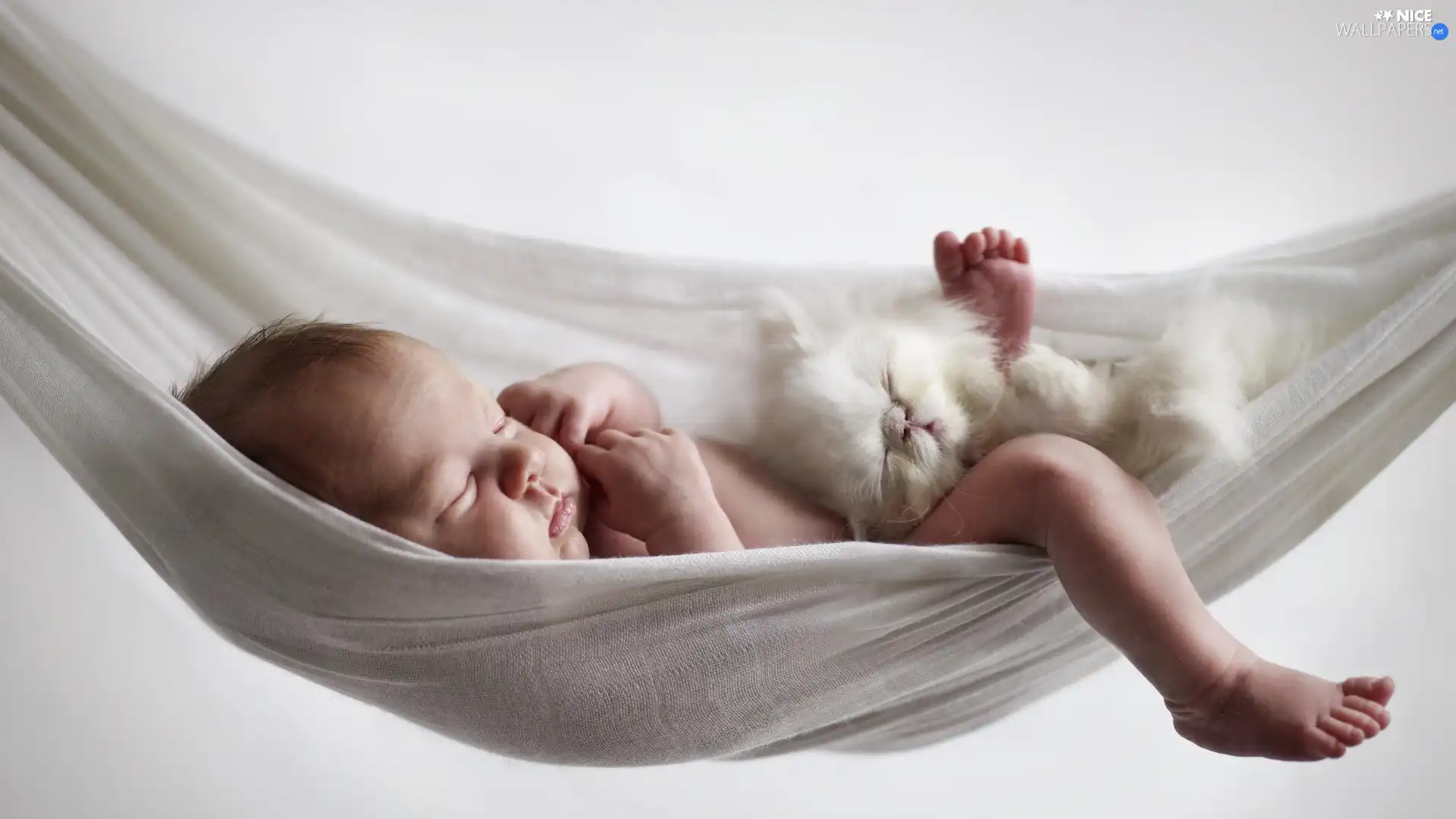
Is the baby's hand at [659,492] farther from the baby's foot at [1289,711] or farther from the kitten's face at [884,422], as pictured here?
the baby's foot at [1289,711]

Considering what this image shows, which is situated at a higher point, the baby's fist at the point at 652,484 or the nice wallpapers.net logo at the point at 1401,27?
the nice wallpapers.net logo at the point at 1401,27

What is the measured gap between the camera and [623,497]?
92cm

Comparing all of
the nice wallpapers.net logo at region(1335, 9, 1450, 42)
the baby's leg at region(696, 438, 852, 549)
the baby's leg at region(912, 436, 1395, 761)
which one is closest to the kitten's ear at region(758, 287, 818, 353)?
the baby's leg at region(696, 438, 852, 549)

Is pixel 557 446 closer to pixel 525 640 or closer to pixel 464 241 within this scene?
pixel 525 640

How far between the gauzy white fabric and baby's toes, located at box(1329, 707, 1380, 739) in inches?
7.5

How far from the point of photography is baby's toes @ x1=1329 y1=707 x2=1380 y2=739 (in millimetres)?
833

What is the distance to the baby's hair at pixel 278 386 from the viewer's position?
2.73 feet

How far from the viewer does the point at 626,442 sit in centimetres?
93

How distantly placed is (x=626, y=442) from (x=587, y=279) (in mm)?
286

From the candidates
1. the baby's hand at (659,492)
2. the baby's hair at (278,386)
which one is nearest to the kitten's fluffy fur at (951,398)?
the baby's hand at (659,492)

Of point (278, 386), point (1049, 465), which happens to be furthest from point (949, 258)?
point (278, 386)

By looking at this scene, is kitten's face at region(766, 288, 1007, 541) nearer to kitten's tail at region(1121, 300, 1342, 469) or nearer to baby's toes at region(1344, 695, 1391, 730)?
kitten's tail at region(1121, 300, 1342, 469)

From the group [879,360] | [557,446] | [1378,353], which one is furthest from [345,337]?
[1378,353]

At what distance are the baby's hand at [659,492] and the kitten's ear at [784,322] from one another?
0.18m
